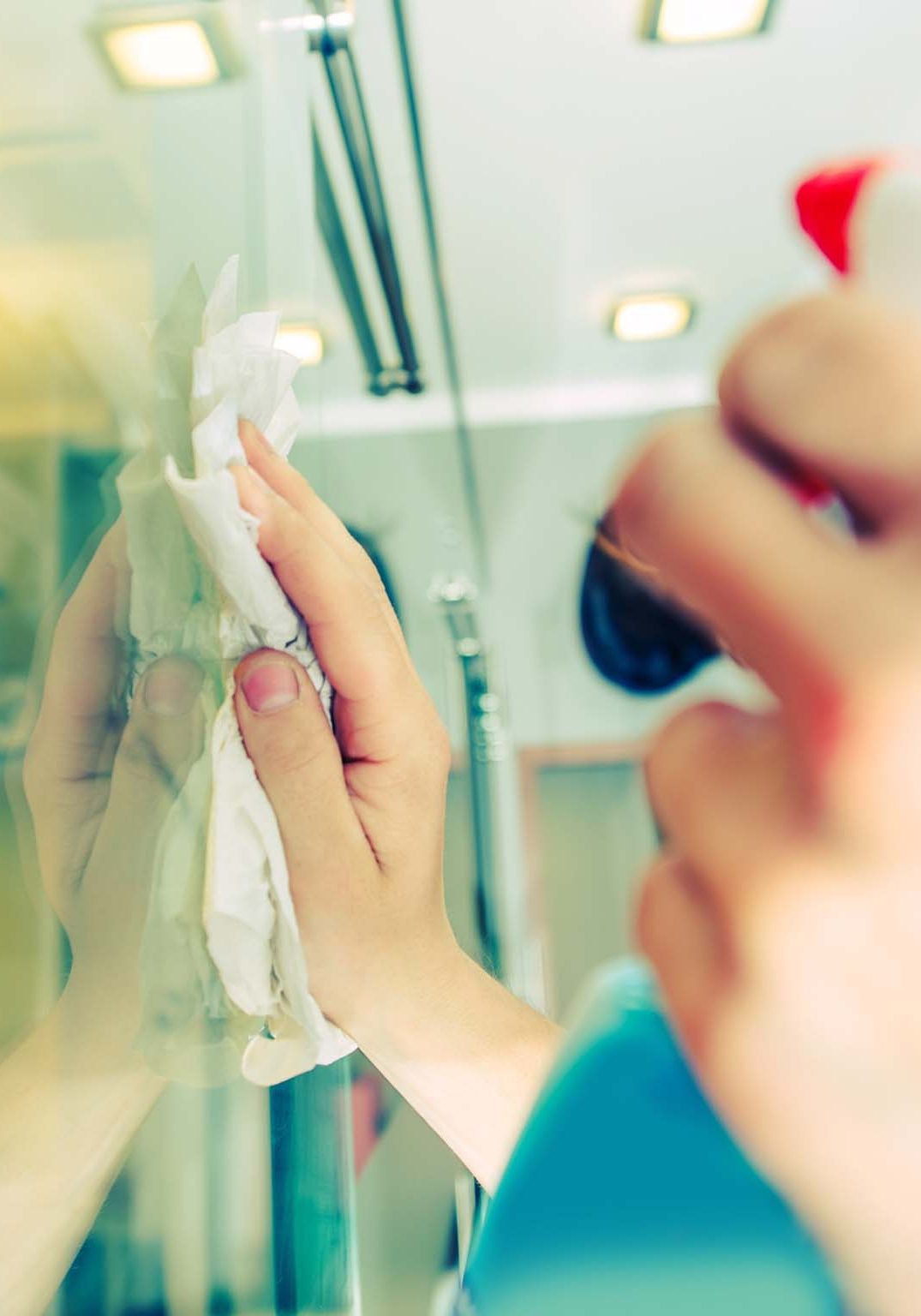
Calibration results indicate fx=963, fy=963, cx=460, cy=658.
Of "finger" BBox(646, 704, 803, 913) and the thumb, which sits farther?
the thumb

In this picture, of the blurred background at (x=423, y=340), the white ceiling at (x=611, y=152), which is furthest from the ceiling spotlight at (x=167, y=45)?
the white ceiling at (x=611, y=152)

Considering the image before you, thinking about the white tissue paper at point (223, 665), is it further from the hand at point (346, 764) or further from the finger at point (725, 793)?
the finger at point (725, 793)

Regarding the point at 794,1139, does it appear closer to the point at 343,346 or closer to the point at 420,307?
the point at 343,346

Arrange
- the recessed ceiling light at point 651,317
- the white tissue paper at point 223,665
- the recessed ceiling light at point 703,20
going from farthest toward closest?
the recessed ceiling light at point 651,317
the recessed ceiling light at point 703,20
the white tissue paper at point 223,665

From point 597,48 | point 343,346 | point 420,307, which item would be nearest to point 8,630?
point 343,346

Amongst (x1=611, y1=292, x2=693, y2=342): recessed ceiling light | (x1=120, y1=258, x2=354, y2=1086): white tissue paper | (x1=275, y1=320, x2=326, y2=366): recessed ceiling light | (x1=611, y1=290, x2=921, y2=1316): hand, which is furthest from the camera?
(x1=611, y1=292, x2=693, y2=342): recessed ceiling light

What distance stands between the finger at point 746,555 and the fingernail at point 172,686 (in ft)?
0.39

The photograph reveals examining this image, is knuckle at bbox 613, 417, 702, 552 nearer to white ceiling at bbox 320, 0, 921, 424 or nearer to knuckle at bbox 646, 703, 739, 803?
knuckle at bbox 646, 703, 739, 803

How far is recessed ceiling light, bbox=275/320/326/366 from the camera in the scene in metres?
0.30

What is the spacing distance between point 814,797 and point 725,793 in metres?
0.01

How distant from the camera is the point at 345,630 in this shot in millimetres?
218

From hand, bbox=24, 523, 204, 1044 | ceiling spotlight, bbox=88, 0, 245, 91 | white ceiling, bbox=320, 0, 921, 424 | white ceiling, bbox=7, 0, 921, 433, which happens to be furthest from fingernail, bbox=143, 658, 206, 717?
white ceiling, bbox=320, 0, 921, 424

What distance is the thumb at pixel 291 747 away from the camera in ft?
0.66

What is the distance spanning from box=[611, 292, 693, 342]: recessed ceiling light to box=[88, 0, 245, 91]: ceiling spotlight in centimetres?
71
